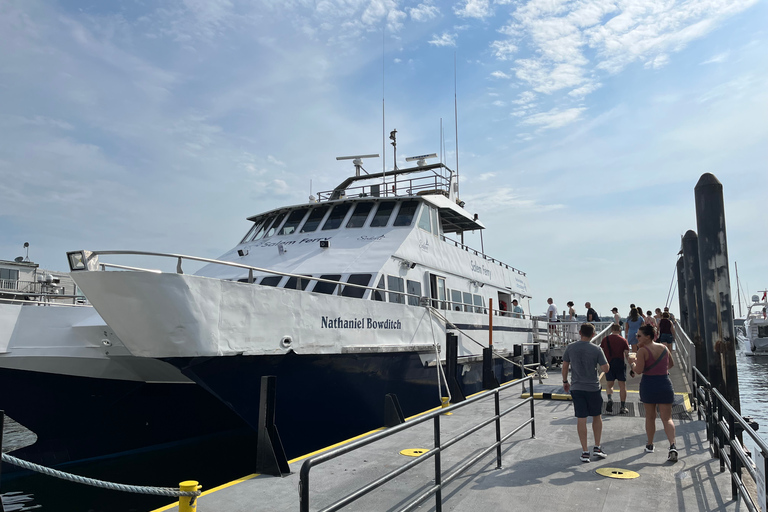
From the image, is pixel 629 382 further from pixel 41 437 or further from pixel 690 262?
pixel 41 437

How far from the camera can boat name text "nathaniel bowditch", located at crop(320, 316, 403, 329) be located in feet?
26.6

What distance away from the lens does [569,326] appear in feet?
60.3

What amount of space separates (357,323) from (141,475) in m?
4.16

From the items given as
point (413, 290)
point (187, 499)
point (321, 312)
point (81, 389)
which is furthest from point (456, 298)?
point (187, 499)

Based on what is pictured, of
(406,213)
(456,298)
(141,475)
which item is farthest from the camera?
(456,298)

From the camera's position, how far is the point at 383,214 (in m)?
12.8

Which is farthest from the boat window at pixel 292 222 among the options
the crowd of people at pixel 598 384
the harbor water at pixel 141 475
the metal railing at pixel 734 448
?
the metal railing at pixel 734 448

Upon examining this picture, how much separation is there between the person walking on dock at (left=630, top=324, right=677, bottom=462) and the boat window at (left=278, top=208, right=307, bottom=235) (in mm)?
8557

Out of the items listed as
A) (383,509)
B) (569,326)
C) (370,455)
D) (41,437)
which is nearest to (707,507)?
(383,509)

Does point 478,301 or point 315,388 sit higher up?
point 478,301

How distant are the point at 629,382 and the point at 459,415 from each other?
5103mm

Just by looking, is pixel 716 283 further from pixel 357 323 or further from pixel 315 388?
pixel 315 388

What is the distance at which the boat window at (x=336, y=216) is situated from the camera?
1275 centimetres

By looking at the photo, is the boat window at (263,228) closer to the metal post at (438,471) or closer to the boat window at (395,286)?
the boat window at (395,286)
